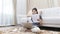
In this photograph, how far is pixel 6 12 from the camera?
3.58 m

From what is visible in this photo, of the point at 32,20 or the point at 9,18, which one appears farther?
the point at 9,18

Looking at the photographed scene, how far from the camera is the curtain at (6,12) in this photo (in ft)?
11.5

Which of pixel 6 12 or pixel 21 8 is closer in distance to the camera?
pixel 6 12

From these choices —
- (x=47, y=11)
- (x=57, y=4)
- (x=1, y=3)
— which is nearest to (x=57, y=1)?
(x=57, y=4)

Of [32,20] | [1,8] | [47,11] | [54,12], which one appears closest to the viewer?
[32,20]

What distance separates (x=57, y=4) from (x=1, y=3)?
1.82 meters

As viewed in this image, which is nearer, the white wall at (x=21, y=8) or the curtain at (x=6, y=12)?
the curtain at (x=6, y=12)

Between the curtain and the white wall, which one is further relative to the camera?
the white wall

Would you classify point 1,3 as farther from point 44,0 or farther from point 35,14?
point 35,14

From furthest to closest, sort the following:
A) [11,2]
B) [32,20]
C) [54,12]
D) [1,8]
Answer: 1. [11,2]
2. [1,8]
3. [54,12]
4. [32,20]

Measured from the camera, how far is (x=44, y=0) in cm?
379

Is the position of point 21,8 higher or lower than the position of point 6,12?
higher

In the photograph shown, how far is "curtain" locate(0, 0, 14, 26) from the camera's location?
3.49 metres

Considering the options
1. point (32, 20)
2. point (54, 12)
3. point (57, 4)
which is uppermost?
point (57, 4)
